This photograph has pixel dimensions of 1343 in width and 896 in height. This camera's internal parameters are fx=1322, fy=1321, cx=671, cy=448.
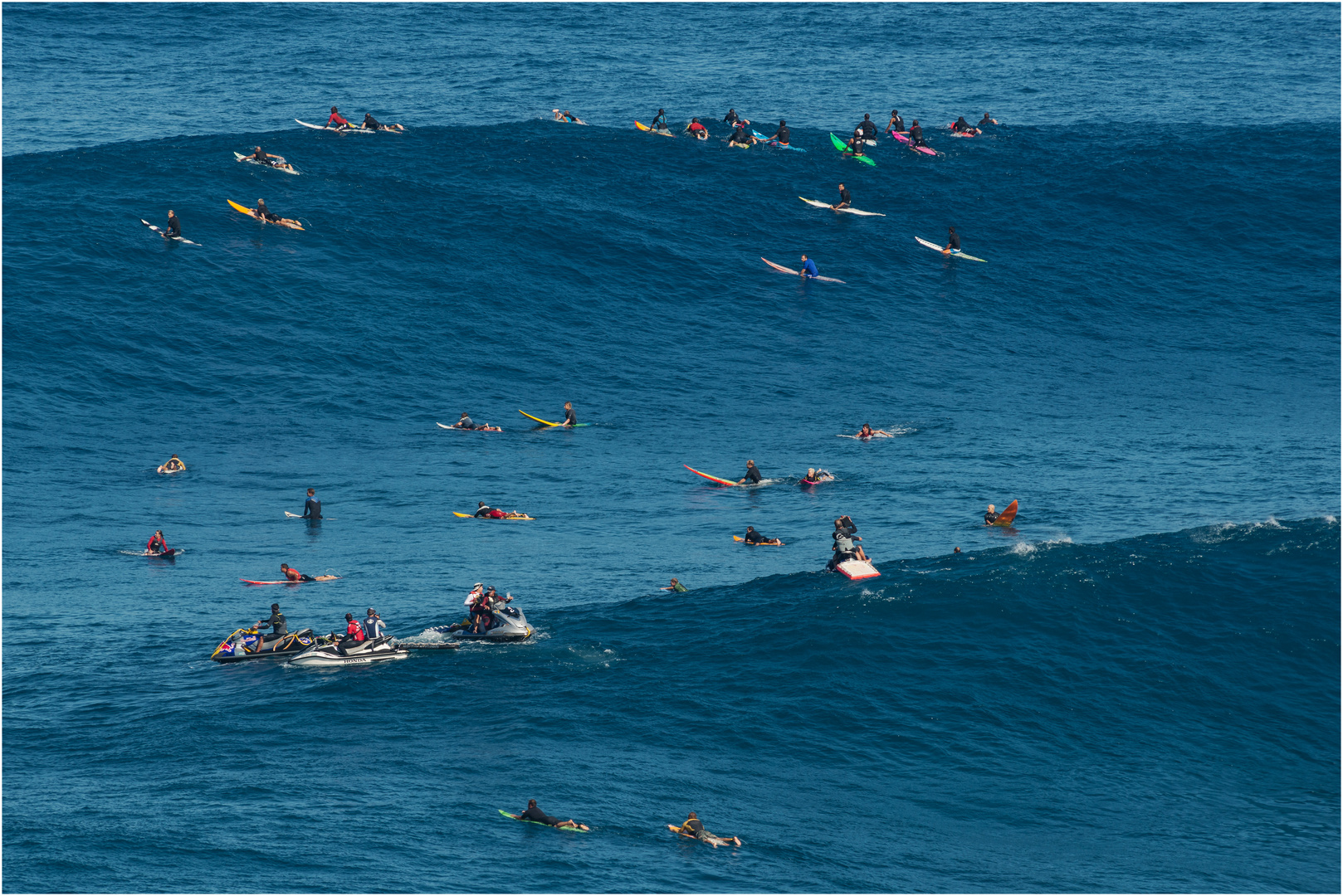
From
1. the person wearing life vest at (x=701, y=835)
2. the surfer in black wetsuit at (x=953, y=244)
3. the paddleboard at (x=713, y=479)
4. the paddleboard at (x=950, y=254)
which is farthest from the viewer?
the paddleboard at (x=950, y=254)

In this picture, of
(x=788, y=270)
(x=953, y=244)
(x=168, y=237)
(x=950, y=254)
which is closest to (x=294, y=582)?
(x=168, y=237)

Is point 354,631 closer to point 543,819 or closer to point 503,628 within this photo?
point 503,628

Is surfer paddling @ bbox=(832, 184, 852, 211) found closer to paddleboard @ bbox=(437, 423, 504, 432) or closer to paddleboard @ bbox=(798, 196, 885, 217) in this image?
paddleboard @ bbox=(798, 196, 885, 217)

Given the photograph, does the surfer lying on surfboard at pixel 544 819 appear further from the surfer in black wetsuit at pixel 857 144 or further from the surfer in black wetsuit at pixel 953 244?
the surfer in black wetsuit at pixel 857 144

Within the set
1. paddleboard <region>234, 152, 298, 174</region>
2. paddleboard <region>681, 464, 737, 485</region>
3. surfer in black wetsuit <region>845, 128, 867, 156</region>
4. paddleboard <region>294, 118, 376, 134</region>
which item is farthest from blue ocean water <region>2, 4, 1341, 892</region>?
paddleboard <region>294, 118, 376, 134</region>

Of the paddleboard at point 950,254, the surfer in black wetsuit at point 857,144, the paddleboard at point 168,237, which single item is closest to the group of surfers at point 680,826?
the paddleboard at point 168,237

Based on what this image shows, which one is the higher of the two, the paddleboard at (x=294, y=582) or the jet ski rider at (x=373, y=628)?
the jet ski rider at (x=373, y=628)
